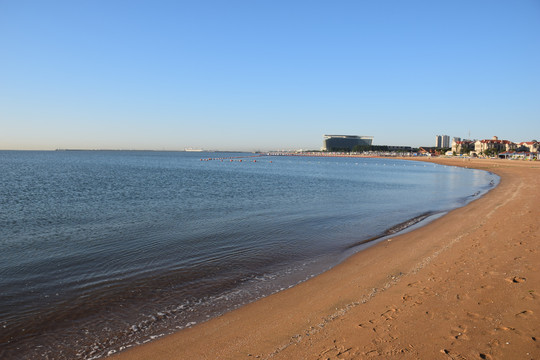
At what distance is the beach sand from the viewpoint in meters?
4.83

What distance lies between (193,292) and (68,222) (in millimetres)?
11578

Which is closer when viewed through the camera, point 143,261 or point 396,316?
point 396,316

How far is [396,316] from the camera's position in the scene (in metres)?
5.84

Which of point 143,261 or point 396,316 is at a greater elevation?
point 396,316

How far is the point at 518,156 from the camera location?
387 feet

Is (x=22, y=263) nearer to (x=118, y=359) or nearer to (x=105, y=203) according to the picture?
(x=118, y=359)

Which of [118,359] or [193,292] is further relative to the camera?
[193,292]

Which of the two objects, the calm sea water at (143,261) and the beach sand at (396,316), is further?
the calm sea water at (143,261)

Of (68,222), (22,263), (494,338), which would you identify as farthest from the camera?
(68,222)

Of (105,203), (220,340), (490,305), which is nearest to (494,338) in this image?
(490,305)

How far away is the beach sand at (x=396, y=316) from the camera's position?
483cm

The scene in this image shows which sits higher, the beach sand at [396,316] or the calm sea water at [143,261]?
the beach sand at [396,316]

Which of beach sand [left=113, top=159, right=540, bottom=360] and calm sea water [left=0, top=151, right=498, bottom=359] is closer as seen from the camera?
beach sand [left=113, top=159, right=540, bottom=360]

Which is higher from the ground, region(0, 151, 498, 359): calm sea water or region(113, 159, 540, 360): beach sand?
region(113, 159, 540, 360): beach sand
